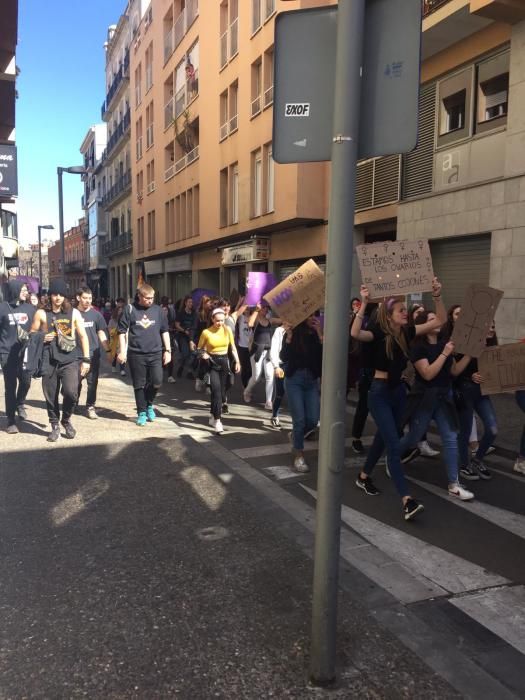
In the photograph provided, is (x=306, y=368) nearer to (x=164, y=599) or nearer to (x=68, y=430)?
(x=164, y=599)

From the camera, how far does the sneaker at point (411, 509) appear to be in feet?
14.5

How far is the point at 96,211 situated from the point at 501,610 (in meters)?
58.2

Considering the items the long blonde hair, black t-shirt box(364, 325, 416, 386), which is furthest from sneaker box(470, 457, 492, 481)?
the long blonde hair

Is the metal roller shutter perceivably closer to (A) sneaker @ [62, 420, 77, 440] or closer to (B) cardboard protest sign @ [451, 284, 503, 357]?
(B) cardboard protest sign @ [451, 284, 503, 357]

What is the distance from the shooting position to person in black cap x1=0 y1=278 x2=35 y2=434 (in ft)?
24.5

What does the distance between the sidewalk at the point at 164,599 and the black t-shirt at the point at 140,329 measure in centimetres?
243

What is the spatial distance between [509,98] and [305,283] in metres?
7.32

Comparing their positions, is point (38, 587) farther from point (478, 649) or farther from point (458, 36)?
point (458, 36)

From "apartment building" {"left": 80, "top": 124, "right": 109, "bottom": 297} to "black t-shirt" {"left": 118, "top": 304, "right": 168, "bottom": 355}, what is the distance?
48766mm

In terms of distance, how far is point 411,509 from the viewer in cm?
445

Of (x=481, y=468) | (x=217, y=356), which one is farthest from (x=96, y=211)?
(x=481, y=468)

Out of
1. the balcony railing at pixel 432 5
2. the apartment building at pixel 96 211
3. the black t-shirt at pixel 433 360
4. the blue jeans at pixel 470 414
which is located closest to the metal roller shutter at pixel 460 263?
the balcony railing at pixel 432 5

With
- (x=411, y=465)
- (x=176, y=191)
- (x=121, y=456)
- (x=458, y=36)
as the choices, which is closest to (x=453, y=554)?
(x=411, y=465)

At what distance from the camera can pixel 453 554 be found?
3887 millimetres
